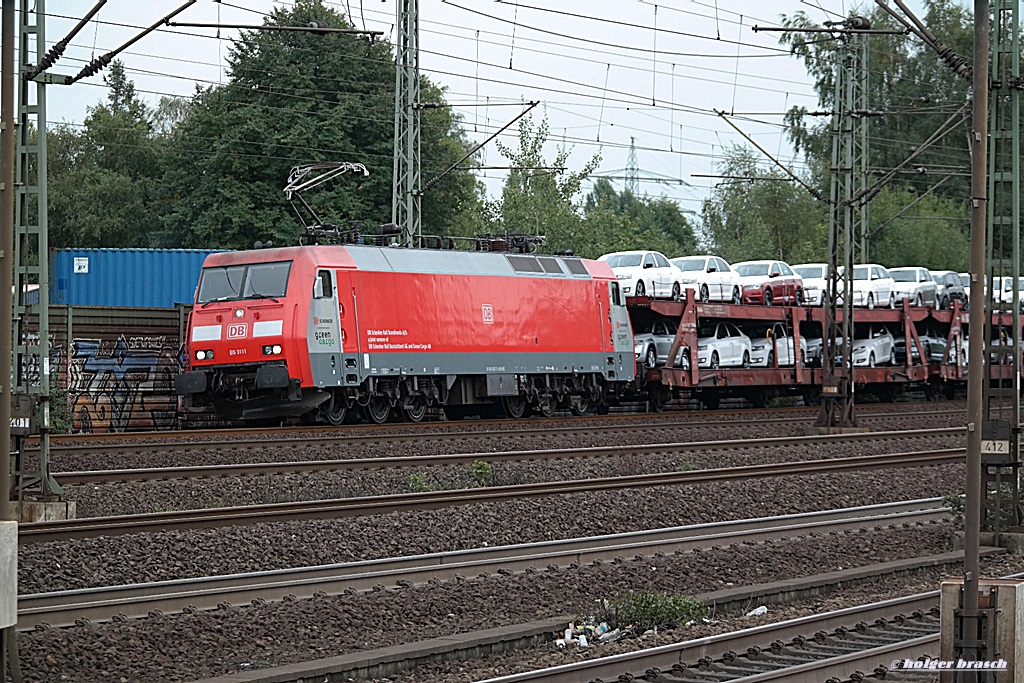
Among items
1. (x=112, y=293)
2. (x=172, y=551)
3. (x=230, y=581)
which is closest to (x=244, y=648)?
(x=230, y=581)

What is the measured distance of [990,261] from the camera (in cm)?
1322

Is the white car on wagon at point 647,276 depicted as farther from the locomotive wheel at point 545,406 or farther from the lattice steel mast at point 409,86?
the lattice steel mast at point 409,86

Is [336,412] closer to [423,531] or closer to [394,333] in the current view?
[394,333]

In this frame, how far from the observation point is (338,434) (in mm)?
22859

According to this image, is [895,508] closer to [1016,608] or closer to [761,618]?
[761,618]

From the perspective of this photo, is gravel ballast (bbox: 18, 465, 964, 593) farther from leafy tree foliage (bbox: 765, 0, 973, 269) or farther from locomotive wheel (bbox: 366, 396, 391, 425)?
leafy tree foliage (bbox: 765, 0, 973, 269)

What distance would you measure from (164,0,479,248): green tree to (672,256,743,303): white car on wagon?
55.4ft

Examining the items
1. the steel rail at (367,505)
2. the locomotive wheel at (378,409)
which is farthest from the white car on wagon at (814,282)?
the steel rail at (367,505)

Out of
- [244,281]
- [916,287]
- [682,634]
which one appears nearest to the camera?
[682,634]

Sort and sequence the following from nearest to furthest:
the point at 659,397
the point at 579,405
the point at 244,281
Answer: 1. the point at 244,281
2. the point at 579,405
3. the point at 659,397

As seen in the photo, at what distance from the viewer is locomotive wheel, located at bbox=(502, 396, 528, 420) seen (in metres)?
29.1

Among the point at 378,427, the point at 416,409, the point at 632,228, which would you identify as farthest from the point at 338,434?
the point at 632,228

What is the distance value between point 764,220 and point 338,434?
42.9 meters

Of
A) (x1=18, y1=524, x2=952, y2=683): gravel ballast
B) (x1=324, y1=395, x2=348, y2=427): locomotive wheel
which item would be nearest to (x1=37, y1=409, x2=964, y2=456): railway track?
(x1=324, y1=395, x2=348, y2=427): locomotive wheel
